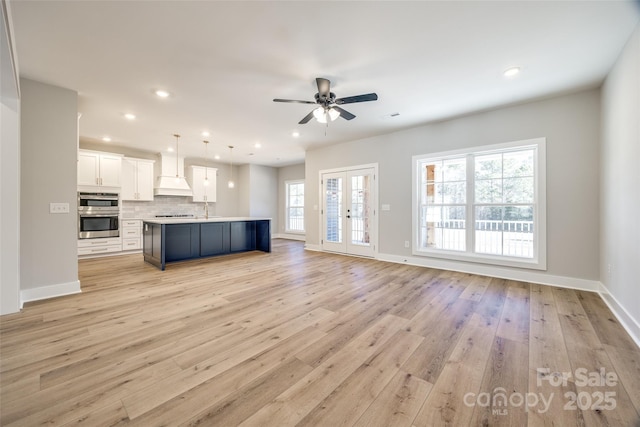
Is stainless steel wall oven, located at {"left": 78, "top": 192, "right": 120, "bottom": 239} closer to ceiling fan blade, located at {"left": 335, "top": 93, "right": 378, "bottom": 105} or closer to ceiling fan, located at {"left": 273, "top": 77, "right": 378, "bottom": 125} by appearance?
ceiling fan, located at {"left": 273, "top": 77, "right": 378, "bottom": 125}

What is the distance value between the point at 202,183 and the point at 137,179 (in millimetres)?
1738

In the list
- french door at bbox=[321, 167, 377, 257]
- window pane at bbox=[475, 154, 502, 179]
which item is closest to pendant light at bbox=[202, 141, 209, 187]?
french door at bbox=[321, 167, 377, 257]

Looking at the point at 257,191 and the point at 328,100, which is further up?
the point at 328,100

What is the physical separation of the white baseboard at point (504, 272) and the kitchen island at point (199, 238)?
137 inches

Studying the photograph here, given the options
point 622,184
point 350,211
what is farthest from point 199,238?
point 622,184

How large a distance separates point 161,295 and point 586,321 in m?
4.75

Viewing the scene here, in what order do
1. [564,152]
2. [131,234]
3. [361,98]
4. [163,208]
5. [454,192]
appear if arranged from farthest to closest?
[163,208] < [131,234] < [454,192] < [564,152] < [361,98]

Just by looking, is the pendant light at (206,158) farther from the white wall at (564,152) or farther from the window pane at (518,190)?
the window pane at (518,190)

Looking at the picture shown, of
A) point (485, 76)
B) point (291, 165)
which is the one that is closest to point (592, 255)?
point (485, 76)

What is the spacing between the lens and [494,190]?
425 centimetres

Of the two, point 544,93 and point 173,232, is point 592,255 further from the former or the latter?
point 173,232

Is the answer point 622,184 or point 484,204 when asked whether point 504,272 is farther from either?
point 622,184

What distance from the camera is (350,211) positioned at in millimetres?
6125

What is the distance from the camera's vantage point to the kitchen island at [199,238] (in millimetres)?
4895
